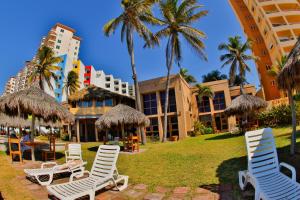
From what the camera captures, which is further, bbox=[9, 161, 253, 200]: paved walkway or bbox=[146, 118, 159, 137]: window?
bbox=[146, 118, 159, 137]: window

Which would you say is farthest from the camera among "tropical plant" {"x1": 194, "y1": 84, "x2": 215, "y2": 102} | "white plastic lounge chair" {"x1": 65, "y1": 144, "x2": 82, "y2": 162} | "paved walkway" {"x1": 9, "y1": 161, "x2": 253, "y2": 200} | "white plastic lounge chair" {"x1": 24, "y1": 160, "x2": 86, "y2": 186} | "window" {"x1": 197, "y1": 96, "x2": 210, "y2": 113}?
"window" {"x1": 197, "y1": 96, "x2": 210, "y2": 113}

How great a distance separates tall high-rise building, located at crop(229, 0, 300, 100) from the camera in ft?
109

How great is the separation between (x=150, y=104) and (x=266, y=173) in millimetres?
20068

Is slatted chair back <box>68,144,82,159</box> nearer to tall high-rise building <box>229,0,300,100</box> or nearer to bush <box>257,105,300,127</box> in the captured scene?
bush <box>257,105,300,127</box>

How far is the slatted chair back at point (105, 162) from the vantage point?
5459mm

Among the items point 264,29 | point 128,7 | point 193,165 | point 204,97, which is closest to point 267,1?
point 264,29

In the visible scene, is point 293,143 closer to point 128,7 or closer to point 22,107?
point 22,107

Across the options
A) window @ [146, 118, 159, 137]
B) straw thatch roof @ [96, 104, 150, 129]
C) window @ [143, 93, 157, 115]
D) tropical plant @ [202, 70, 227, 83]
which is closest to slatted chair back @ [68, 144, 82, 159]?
straw thatch roof @ [96, 104, 150, 129]

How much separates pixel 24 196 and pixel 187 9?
1963cm

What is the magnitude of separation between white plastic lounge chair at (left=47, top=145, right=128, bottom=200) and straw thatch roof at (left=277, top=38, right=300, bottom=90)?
5.01m

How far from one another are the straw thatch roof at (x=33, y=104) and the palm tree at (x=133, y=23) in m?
8.46

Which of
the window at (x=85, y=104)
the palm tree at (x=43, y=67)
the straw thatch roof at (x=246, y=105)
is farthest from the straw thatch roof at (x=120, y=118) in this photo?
the palm tree at (x=43, y=67)

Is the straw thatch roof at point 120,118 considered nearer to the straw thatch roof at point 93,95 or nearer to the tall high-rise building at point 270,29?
the straw thatch roof at point 93,95

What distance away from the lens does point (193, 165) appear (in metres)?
7.82
